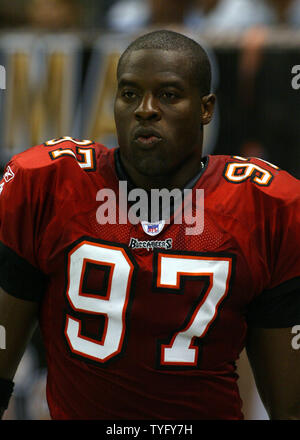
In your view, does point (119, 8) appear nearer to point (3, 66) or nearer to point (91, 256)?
point (3, 66)

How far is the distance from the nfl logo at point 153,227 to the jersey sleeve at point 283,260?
0.74ft

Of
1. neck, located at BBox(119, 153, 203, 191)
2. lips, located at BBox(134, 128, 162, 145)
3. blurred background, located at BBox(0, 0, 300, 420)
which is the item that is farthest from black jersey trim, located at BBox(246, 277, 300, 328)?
blurred background, located at BBox(0, 0, 300, 420)

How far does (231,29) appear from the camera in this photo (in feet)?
7.89

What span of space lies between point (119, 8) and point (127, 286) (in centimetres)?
181

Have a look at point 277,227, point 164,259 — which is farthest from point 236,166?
point 164,259

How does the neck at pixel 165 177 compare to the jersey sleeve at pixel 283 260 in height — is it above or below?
above

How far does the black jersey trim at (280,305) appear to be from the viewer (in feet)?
4.33

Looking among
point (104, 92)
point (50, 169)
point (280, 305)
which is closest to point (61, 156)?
point (50, 169)

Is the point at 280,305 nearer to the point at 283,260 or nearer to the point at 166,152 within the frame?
the point at 283,260

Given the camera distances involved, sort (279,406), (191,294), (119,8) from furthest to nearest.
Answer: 1. (119,8)
2. (279,406)
3. (191,294)

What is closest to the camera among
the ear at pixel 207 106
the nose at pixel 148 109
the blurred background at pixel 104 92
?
the nose at pixel 148 109

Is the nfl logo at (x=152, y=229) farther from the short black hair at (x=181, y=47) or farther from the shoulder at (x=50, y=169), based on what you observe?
the short black hair at (x=181, y=47)

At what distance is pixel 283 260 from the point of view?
1309mm

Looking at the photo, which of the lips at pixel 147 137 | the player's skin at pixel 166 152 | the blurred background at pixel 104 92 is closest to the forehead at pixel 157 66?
the player's skin at pixel 166 152
